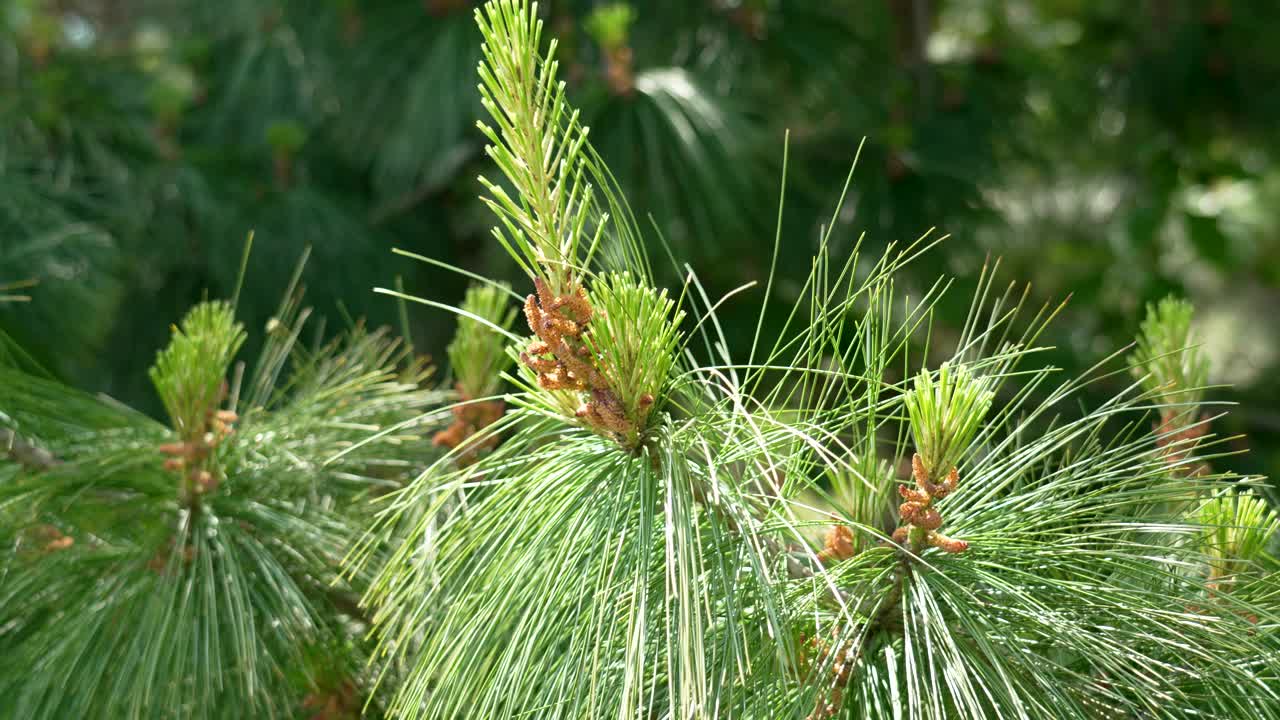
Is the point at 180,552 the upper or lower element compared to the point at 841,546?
lower

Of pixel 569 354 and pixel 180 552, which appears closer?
pixel 569 354

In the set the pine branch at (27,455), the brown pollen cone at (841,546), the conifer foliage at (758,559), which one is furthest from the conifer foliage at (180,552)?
the brown pollen cone at (841,546)

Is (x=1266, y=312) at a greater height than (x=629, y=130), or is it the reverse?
(x=1266, y=312)

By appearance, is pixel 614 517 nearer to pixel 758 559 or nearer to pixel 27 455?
pixel 758 559

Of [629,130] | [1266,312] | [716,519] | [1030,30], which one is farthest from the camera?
[1266,312]

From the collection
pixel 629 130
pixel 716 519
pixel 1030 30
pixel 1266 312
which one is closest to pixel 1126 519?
pixel 716 519

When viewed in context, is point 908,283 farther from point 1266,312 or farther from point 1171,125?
point 1266,312

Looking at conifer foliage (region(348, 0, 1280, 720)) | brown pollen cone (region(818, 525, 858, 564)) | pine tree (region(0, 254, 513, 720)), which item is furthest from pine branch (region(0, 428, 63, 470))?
brown pollen cone (region(818, 525, 858, 564))

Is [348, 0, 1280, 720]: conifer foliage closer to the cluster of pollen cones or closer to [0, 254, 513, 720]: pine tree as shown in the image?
the cluster of pollen cones

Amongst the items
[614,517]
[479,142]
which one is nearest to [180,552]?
[614,517]
